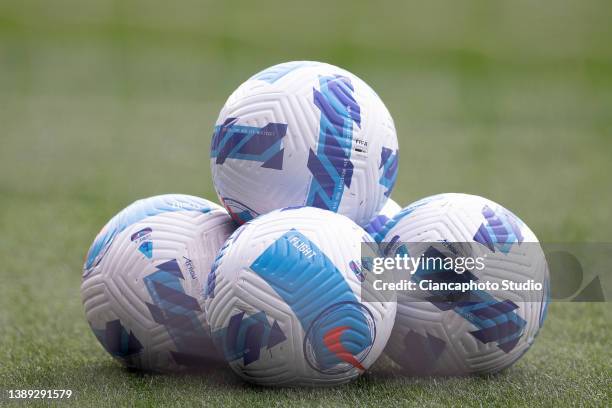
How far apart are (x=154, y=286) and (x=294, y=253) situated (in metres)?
0.74

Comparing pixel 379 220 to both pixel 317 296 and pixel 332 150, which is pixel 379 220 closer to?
pixel 332 150

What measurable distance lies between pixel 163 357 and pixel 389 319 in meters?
1.02

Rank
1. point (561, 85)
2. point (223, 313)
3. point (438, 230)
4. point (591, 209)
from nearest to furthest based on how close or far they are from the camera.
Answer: point (223, 313)
point (438, 230)
point (591, 209)
point (561, 85)

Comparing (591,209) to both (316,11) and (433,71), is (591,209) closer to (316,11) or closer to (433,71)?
(433,71)

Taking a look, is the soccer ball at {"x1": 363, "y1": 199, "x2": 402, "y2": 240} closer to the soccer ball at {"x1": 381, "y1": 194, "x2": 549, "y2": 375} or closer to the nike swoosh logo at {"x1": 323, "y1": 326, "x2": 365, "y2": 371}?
the soccer ball at {"x1": 381, "y1": 194, "x2": 549, "y2": 375}

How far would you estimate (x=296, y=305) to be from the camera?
3.42 meters

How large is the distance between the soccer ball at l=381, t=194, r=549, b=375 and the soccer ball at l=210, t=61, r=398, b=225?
0.28m

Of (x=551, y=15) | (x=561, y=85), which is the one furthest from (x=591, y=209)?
(x=551, y=15)

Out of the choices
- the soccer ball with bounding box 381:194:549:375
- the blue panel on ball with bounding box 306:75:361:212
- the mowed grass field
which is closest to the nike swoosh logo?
the mowed grass field

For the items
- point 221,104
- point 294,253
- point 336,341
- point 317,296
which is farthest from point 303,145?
point 221,104

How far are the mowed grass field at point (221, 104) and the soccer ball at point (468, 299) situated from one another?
12 centimetres

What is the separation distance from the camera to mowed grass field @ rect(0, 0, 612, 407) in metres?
3.92

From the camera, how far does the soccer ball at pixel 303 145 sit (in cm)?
380

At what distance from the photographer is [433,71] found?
1519 centimetres
